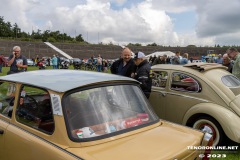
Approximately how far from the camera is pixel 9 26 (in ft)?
289

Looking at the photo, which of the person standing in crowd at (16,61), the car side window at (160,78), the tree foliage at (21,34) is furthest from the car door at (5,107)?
the tree foliage at (21,34)

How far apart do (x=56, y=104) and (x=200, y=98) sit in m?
3.57

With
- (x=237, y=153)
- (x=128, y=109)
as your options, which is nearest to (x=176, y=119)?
(x=237, y=153)

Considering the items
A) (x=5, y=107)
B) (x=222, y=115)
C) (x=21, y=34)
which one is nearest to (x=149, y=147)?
(x=5, y=107)

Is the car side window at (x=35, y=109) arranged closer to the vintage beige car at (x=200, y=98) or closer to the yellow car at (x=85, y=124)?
the yellow car at (x=85, y=124)

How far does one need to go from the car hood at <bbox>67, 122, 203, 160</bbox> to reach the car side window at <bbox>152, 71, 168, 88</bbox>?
3.06 metres

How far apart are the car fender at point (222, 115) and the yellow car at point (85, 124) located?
6.47 ft

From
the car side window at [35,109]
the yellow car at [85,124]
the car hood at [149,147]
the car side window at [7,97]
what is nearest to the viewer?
the car hood at [149,147]

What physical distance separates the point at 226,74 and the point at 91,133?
4157 millimetres

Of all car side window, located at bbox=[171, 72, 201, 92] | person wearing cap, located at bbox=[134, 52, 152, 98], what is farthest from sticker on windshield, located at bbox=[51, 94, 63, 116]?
car side window, located at bbox=[171, 72, 201, 92]

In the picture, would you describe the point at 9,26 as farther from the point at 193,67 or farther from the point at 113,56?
the point at 193,67

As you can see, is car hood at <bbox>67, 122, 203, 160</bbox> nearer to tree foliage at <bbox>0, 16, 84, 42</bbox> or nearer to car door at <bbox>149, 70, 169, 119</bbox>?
car door at <bbox>149, 70, 169, 119</bbox>

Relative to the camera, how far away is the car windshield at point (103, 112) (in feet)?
8.44

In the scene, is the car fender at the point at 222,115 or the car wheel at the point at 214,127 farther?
the car wheel at the point at 214,127
